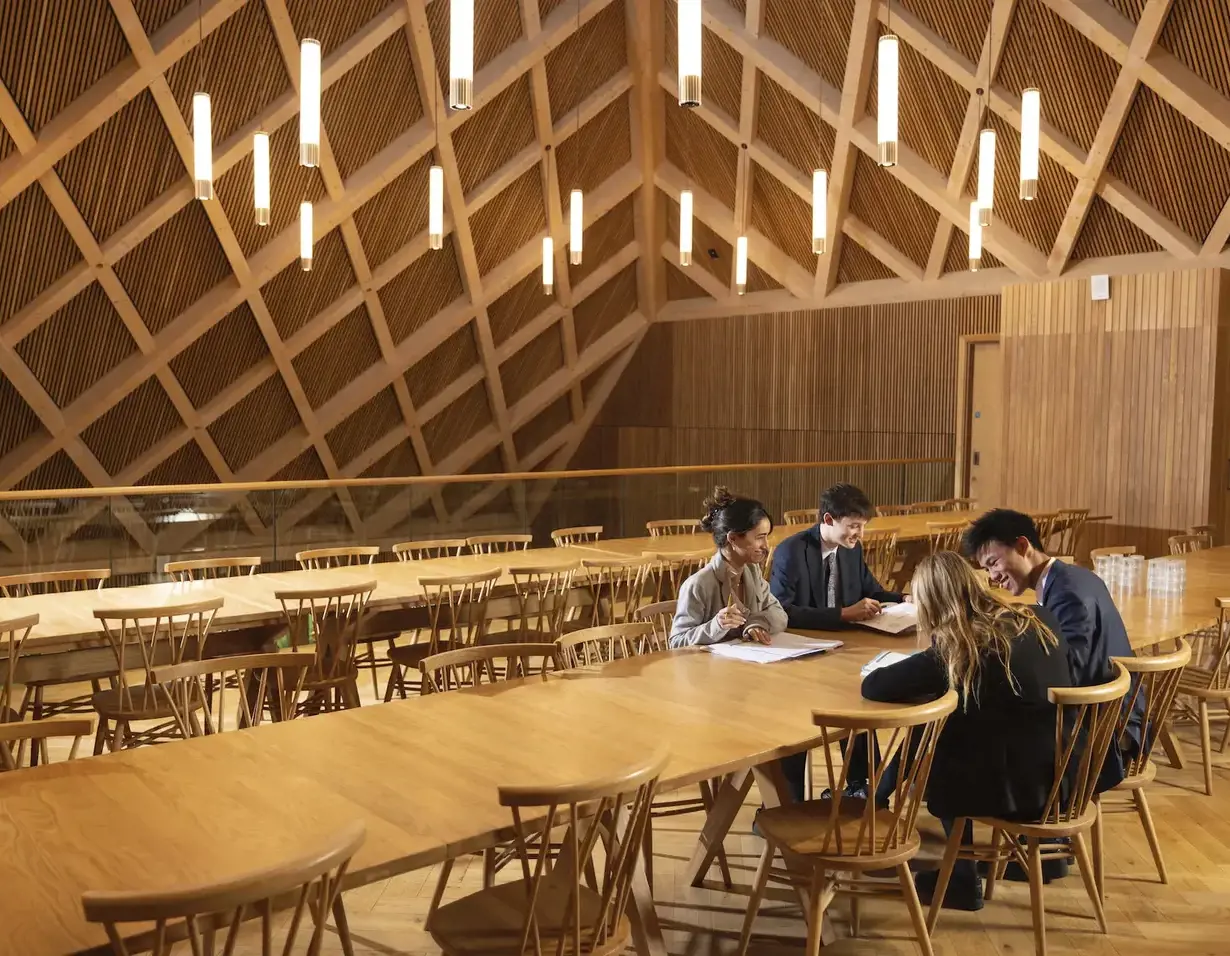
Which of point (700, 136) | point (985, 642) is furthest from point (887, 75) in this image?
point (700, 136)

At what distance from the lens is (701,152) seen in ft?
40.4

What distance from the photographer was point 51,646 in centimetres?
421

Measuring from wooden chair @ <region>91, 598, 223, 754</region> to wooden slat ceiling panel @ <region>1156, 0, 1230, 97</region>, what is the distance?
8.02 metres

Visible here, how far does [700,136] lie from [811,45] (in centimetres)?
204

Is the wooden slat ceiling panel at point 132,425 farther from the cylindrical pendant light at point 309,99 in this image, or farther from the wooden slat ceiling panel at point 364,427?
the cylindrical pendant light at point 309,99

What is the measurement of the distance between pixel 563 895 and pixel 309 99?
420 centimetres

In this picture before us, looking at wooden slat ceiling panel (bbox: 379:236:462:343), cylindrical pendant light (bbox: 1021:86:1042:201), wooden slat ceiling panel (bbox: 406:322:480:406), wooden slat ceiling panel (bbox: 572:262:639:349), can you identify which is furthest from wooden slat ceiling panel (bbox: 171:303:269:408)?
cylindrical pendant light (bbox: 1021:86:1042:201)

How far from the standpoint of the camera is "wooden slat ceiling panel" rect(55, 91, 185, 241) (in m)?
8.37

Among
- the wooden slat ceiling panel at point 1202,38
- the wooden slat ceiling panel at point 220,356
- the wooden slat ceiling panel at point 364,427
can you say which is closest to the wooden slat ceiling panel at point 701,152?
the wooden slat ceiling panel at point 364,427

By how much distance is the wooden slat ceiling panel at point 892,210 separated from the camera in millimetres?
11023

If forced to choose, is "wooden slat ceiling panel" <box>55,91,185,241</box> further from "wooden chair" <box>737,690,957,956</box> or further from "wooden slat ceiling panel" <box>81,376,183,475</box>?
"wooden chair" <box>737,690,957,956</box>

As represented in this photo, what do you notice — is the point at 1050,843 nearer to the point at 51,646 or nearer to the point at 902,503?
the point at 51,646

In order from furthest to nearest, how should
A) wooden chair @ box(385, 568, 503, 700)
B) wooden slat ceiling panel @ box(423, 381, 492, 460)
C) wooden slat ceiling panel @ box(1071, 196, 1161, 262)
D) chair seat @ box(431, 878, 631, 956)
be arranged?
wooden slat ceiling panel @ box(423, 381, 492, 460)
wooden slat ceiling panel @ box(1071, 196, 1161, 262)
wooden chair @ box(385, 568, 503, 700)
chair seat @ box(431, 878, 631, 956)

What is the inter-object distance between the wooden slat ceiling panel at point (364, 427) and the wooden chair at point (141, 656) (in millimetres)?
7952
